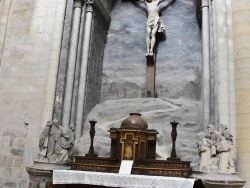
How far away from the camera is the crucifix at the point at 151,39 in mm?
9234

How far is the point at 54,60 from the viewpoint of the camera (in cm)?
812

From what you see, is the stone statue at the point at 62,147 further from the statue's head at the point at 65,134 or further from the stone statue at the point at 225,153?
the stone statue at the point at 225,153

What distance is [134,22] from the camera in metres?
10.3

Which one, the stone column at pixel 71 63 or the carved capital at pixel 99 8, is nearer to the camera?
the stone column at pixel 71 63

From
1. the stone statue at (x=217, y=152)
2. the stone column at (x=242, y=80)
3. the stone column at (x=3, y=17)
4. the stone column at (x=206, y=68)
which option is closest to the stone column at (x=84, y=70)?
the stone column at (x=3, y=17)

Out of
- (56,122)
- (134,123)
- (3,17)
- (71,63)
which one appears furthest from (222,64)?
(3,17)

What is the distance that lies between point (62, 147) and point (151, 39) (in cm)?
409

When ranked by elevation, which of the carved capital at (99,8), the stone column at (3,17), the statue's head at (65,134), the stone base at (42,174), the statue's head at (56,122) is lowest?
the stone base at (42,174)

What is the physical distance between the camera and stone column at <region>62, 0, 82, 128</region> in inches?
311

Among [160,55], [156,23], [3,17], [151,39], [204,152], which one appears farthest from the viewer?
[160,55]

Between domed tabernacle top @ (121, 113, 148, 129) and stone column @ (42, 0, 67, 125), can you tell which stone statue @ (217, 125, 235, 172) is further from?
stone column @ (42, 0, 67, 125)

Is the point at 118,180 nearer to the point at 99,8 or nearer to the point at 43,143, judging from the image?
the point at 43,143

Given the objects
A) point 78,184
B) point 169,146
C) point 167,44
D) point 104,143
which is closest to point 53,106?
point 104,143

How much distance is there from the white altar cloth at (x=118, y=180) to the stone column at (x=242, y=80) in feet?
5.50
